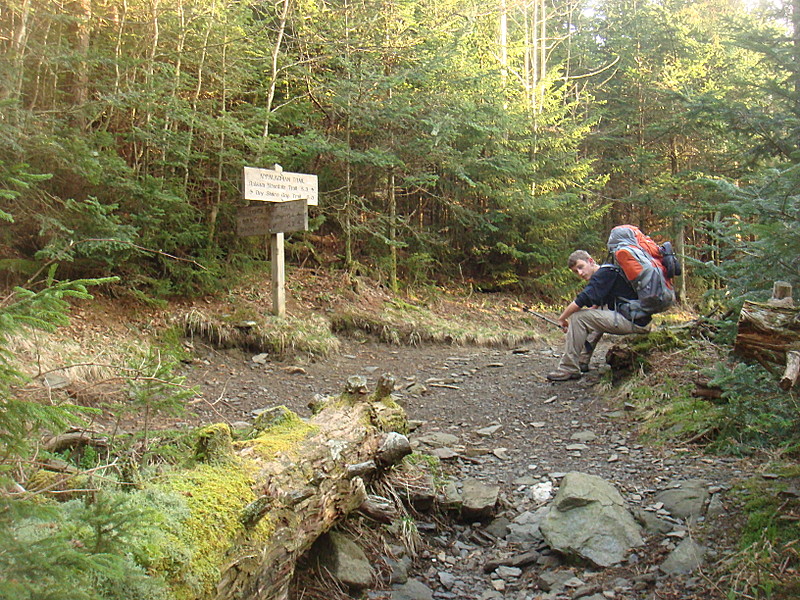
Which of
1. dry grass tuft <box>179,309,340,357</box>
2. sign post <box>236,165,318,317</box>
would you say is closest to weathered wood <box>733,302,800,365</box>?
dry grass tuft <box>179,309,340,357</box>

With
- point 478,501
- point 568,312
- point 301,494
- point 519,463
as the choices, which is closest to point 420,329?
point 568,312

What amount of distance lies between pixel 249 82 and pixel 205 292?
447 cm

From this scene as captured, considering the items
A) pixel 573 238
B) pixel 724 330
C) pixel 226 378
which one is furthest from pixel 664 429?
pixel 573 238

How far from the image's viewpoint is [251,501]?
8.87ft

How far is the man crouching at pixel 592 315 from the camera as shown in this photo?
280 inches

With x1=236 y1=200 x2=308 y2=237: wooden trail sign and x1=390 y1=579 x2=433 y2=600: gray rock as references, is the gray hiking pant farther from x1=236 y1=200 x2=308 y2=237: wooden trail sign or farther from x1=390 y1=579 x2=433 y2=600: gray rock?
x1=390 y1=579 x2=433 y2=600: gray rock

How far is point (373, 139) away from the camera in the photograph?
12.3 meters

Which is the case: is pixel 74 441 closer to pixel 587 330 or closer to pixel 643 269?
pixel 587 330

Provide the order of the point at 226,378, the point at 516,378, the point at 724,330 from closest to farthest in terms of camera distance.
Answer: the point at 724,330 < the point at 226,378 < the point at 516,378

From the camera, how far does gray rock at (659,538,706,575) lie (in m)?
3.06

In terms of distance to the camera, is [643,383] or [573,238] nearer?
[643,383]

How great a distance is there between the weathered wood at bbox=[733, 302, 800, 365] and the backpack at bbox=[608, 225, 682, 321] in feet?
12.9

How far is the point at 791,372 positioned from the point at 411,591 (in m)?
2.16

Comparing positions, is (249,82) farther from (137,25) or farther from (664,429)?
(664,429)
